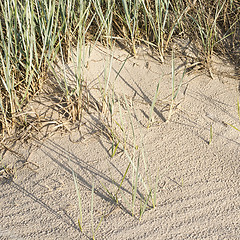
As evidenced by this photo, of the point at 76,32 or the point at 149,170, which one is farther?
the point at 76,32

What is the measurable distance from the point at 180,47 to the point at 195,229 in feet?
3.72

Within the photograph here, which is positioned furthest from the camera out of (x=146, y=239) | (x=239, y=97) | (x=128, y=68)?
(x=128, y=68)

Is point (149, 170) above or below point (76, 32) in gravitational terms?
below

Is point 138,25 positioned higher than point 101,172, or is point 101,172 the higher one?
point 138,25

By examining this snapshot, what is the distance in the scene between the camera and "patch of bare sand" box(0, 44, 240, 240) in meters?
1.34

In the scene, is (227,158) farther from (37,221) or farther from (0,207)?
(0,207)

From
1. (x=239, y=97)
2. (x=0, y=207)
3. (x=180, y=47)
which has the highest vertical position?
(x=180, y=47)

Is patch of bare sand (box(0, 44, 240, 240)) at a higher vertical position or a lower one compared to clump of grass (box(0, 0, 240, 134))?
lower

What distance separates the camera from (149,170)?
5.00ft

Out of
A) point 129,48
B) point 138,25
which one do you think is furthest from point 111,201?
point 138,25

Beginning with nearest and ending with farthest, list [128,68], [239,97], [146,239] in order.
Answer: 1. [146,239]
2. [239,97]
3. [128,68]

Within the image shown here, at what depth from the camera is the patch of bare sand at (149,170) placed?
1.34 meters

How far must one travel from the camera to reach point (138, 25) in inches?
84.8

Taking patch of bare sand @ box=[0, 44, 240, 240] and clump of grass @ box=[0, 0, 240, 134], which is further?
clump of grass @ box=[0, 0, 240, 134]
